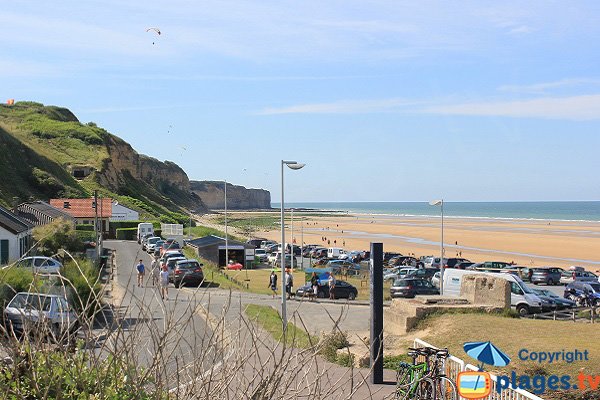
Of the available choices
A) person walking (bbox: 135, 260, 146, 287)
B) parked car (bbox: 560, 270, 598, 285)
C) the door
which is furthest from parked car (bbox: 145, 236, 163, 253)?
parked car (bbox: 560, 270, 598, 285)

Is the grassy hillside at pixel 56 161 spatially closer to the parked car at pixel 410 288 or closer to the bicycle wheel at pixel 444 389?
the parked car at pixel 410 288

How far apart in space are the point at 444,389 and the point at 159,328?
9516 millimetres

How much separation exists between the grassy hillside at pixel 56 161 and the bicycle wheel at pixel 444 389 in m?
53.6

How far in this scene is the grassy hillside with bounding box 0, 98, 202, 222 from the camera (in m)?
82.5

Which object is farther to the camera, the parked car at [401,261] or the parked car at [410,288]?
the parked car at [401,261]

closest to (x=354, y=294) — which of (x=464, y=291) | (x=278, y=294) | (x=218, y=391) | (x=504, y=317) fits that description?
(x=278, y=294)

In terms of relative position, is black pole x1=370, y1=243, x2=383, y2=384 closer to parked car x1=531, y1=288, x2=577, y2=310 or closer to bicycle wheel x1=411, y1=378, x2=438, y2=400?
bicycle wheel x1=411, y1=378, x2=438, y2=400

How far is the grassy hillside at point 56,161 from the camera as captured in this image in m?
82.5

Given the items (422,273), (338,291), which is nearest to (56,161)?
(422,273)

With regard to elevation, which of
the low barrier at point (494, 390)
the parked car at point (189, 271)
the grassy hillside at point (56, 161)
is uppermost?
the grassy hillside at point (56, 161)

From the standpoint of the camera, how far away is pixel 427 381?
12.0 metres

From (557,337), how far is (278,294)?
1884cm

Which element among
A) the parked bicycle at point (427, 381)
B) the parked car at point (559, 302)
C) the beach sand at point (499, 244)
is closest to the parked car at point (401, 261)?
the beach sand at point (499, 244)

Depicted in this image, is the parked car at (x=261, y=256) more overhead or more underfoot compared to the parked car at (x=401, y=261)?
more overhead
